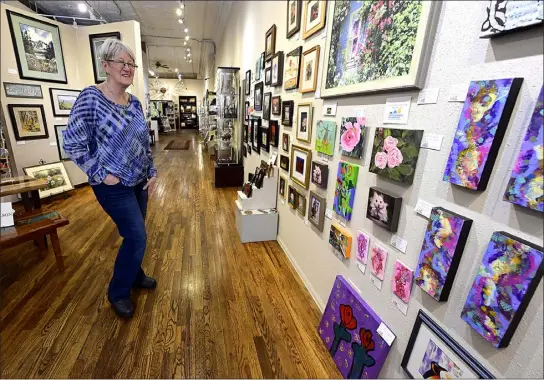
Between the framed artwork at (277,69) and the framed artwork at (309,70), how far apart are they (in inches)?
20.9

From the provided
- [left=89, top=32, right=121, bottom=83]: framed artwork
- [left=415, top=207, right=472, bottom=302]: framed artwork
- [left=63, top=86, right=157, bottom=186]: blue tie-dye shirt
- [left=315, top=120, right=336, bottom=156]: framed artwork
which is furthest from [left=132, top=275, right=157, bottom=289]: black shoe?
[left=89, top=32, right=121, bottom=83]: framed artwork

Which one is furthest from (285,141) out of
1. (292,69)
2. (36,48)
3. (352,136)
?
(36,48)

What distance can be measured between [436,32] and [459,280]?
2.87 feet

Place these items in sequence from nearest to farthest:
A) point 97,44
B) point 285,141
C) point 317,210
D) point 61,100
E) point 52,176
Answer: point 317,210, point 285,141, point 52,176, point 61,100, point 97,44

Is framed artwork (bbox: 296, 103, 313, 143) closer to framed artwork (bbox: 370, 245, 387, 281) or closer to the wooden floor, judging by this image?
framed artwork (bbox: 370, 245, 387, 281)

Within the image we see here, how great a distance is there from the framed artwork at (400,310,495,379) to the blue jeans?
5.13ft

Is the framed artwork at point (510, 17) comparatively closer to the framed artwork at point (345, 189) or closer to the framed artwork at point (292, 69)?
the framed artwork at point (345, 189)

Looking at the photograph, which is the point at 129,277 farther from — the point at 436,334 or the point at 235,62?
the point at 235,62

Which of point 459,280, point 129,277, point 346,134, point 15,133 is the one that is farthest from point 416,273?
point 15,133

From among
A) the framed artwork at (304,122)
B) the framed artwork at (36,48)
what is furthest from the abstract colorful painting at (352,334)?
the framed artwork at (36,48)

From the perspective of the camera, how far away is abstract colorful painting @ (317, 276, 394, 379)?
123cm

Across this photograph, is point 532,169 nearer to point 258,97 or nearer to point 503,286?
point 503,286

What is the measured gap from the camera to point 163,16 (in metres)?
6.21

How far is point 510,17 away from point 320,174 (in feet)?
3.77
